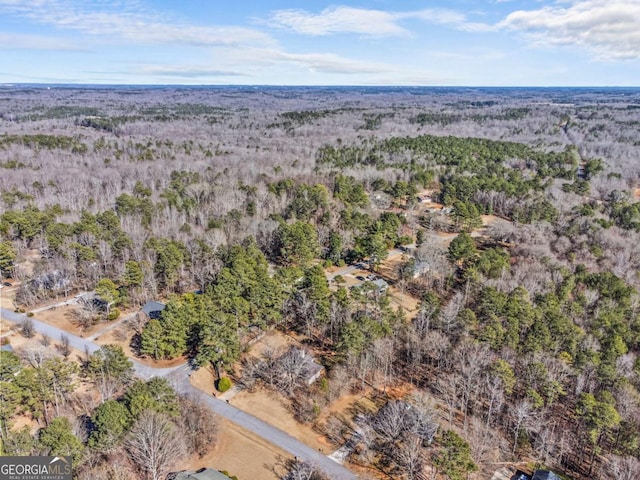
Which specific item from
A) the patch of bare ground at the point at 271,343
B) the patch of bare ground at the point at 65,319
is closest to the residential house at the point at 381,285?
the patch of bare ground at the point at 271,343

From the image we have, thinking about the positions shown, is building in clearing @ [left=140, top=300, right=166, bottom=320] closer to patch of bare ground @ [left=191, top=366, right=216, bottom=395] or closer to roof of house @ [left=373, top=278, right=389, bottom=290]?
patch of bare ground @ [left=191, top=366, right=216, bottom=395]

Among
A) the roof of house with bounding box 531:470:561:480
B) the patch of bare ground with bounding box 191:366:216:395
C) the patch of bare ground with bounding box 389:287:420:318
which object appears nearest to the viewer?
the roof of house with bounding box 531:470:561:480

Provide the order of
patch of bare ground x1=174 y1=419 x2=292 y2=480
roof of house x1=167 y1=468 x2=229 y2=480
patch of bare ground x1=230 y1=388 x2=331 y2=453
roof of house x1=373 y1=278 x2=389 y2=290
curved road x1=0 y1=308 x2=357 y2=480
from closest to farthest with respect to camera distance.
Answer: roof of house x1=167 y1=468 x2=229 y2=480 < patch of bare ground x1=174 y1=419 x2=292 y2=480 < curved road x1=0 y1=308 x2=357 y2=480 < patch of bare ground x1=230 y1=388 x2=331 y2=453 < roof of house x1=373 y1=278 x2=389 y2=290

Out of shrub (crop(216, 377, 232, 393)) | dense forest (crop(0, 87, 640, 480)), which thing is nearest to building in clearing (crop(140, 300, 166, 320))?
dense forest (crop(0, 87, 640, 480))

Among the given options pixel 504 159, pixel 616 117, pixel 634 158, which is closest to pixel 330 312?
pixel 504 159

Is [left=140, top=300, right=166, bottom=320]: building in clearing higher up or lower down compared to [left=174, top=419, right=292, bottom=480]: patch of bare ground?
higher up

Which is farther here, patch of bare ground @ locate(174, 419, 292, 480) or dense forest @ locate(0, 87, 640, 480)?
dense forest @ locate(0, 87, 640, 480)
